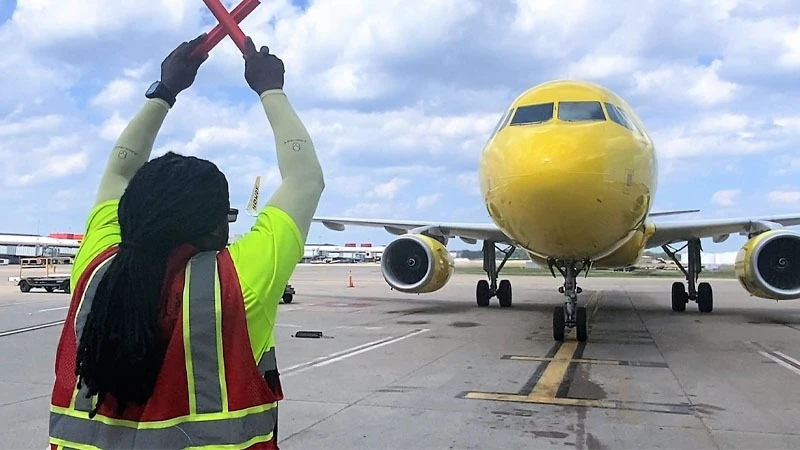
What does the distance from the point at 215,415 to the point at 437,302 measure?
56.7 ft

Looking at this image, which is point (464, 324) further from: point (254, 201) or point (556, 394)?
point (254, 201)

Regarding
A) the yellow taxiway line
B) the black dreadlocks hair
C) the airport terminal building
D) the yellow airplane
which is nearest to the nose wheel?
the yellow airplane

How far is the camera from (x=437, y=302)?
61.4 feet

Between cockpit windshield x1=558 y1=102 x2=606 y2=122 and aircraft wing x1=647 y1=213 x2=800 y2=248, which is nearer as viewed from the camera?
cockpit windshield x1=558 y1=102 x2=606 y2=122

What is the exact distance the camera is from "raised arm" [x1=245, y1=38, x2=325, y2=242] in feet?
5.79

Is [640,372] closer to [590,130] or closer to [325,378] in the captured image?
[590,130]

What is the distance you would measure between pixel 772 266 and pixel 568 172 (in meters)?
5.51

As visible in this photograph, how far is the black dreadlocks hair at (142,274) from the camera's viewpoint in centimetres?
155

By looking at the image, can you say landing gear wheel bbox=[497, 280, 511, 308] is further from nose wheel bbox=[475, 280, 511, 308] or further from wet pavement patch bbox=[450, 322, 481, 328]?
wet pavement patch bbox=[450, 322, 481, 328]

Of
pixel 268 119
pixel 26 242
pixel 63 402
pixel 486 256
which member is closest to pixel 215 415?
pixel 63 402

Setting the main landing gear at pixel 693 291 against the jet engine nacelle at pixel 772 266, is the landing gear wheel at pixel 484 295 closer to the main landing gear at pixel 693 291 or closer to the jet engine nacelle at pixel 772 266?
the main landing gear at pixel 693 291

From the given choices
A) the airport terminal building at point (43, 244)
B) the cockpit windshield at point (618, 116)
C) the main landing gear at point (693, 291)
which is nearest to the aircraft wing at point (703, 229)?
the main landing gear at point (693, 291)

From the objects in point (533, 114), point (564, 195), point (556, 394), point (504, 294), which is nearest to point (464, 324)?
point (504, 294)

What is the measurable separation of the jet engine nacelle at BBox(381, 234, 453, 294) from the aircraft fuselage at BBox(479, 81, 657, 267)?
12.4ft
